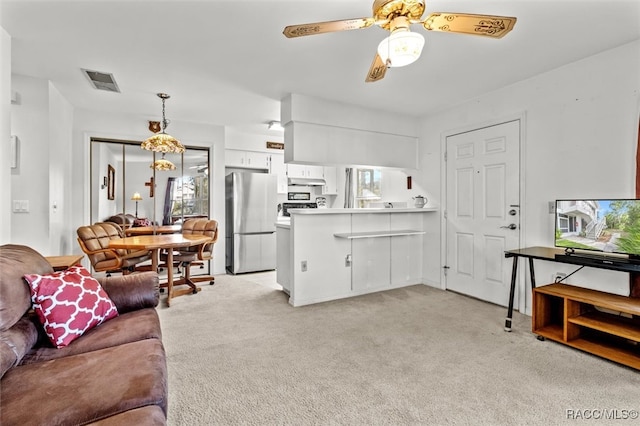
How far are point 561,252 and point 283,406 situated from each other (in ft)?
8.66

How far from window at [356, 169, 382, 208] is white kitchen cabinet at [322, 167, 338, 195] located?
26.3 inches

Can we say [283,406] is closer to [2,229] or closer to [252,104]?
[2,229]

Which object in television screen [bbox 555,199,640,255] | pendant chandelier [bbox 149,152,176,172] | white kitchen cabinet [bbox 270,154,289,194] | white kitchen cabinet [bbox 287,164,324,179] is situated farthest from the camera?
white kitchen cabinet [bbox 287,164,324,179]

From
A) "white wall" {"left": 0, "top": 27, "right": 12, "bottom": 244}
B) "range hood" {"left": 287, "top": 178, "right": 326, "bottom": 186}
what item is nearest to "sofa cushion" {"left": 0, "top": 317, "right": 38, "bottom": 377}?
"white wall" {"left": 0, "top": 27, "right": 12, "bottom": 244}

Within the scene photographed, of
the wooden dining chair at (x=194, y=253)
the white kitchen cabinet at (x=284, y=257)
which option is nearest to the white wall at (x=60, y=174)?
the wooden dining chair at (x=194, y=253)

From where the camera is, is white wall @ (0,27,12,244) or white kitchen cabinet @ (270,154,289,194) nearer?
white wall @ (0,27,12,244)

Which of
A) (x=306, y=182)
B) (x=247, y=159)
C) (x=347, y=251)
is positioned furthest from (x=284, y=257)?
(x=306, y=182)

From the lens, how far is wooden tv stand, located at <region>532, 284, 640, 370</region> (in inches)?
86.7

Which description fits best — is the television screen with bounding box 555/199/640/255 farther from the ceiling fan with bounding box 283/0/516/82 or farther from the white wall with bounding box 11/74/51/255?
the white wall with bounding box 11/74/51/255

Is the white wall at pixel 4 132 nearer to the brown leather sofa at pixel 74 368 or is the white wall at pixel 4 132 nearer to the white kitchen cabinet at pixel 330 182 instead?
the brown leather sofa at pixel 74 368

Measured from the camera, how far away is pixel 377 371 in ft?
7.09

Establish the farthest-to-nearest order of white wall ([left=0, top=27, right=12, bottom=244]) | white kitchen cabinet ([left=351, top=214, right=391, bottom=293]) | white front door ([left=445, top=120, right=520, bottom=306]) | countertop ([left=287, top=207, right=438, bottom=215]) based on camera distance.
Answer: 1. white kitchen cabinet ([left=351, top=214, right=391, bottom=293])
2. countertop ([left=287, top=207, right=438, bottom=215])
3. white front door ([left=445, top=120, right=520, bottom=306])
4. white wall ([left=0, top=27, right=12, bottom=244])

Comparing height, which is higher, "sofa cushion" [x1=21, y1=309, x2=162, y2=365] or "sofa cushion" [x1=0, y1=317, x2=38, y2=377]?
"sofa cushion" [x1=0, y1=317, x2=38, y2=377]

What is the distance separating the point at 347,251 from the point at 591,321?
2.35 meters
